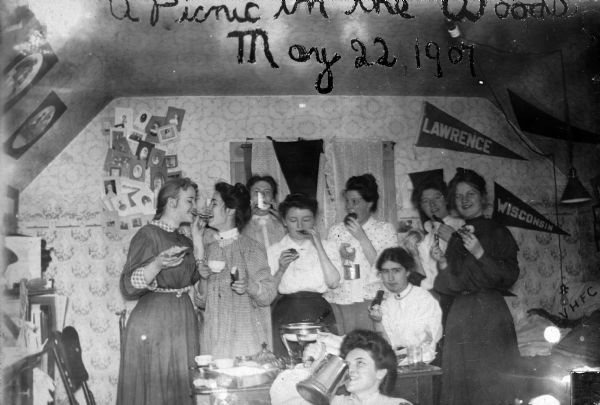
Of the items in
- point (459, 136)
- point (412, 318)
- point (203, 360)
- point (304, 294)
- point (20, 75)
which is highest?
point (20, 75)

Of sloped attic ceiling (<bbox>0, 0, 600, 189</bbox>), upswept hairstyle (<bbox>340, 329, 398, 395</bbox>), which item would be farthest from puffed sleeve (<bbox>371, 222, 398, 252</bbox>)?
sloped attic ceiling (<bbox>0, 0, 600, 189</bbox>)

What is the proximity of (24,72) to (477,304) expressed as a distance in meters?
2.09

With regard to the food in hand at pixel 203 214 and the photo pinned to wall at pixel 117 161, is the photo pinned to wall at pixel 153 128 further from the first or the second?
the food in hand at pixel 203 214

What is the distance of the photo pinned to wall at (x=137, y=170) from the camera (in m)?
2.66

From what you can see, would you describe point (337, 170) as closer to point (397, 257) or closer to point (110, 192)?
point (397, 257)

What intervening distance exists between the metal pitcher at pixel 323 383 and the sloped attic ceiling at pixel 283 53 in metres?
1.13

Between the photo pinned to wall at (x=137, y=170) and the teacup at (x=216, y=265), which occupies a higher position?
the photo pinned to wall at (x=137, y=170)

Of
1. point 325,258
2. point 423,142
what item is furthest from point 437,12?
point 325,258

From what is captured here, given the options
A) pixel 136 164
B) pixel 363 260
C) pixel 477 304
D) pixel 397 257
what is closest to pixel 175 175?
pixel 136 164

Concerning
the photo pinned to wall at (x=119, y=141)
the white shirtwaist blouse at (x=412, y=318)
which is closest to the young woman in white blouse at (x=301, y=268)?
the white shirtwaist blouse at (x=412, y=318)

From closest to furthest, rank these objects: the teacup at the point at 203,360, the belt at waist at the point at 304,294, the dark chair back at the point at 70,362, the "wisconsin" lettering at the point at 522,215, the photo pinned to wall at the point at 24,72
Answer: the photo pinned to wall at the point at 24,72 → the dark chair back at the point at 70,362 → the teacup at the point at 203,360 → the belt at waist at the point at 304,294 → the "wisconsin" lettering at the point at 522,215

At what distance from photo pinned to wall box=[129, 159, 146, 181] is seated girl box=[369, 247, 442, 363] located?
3.47 feet

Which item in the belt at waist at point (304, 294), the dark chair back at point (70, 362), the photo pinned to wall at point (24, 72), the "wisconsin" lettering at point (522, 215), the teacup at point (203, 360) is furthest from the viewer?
the "wisconsin" lettering at point (522, 215)

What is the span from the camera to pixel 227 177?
2764 mm
